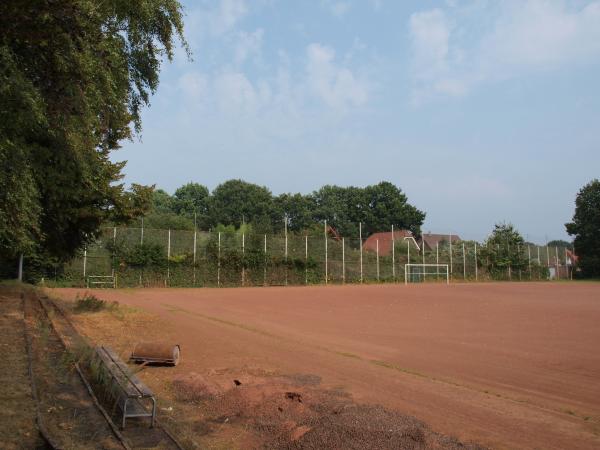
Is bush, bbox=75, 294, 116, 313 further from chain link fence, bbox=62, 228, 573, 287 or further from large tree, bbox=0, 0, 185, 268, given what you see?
chain link fence, bbox=62, 228, 573, 287

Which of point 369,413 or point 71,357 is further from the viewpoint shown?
point 71,357

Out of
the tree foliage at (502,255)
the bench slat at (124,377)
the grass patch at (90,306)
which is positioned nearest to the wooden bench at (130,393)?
the bench slat at (124,377)

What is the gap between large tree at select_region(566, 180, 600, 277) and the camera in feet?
197

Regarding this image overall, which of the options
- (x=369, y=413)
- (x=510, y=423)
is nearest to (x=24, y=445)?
(x=369, y=413)

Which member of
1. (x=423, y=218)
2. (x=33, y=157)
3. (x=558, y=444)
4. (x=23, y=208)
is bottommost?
(x=558, y=444)

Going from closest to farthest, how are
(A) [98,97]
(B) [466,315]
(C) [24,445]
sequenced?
1. (C) [24,445]
2. (A) [98,97]
3. (B) [466,315]

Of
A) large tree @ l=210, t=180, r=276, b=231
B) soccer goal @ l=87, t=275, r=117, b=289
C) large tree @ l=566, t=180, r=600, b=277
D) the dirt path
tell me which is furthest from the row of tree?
the dirt path

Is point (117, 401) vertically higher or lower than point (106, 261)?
lower

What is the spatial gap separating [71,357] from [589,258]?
62.6 m

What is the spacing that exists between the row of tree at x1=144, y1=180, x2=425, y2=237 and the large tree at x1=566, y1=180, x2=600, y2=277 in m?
23.9

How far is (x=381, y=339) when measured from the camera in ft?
41.5

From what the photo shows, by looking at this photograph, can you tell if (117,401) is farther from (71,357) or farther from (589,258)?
(589,258)

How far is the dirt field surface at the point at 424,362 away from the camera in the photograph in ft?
20.1

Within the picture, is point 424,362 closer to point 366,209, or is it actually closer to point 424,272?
point 424,272
